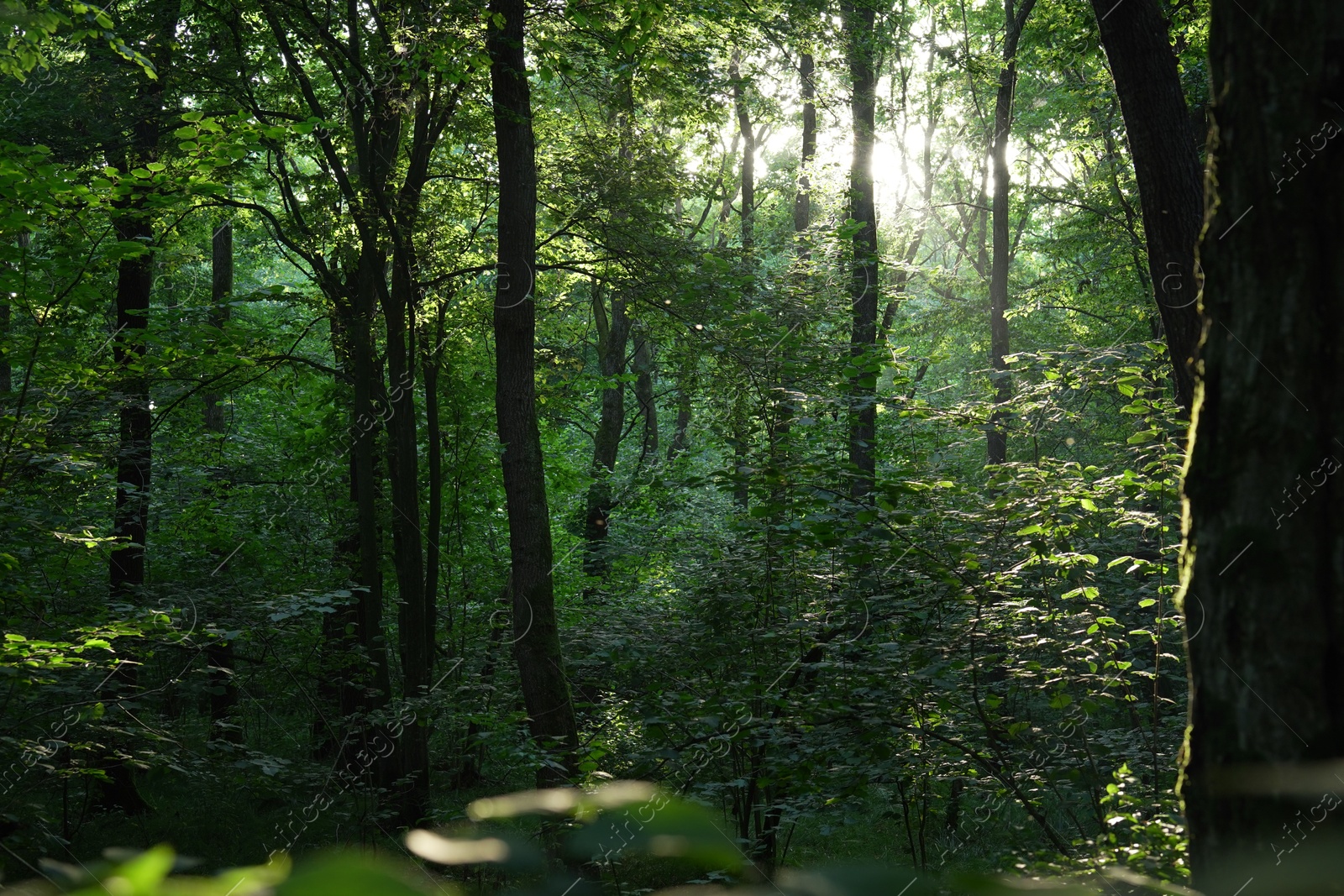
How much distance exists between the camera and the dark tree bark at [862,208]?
1014 cm

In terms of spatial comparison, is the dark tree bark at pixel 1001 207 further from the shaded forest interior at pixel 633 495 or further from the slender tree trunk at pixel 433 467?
the slender tree trunk at pixel 433 467

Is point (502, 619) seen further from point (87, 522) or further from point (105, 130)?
point (105, 130)

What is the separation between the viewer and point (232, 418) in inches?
695

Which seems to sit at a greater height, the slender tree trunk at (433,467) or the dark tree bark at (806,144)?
the dark tree bark at (806,144)

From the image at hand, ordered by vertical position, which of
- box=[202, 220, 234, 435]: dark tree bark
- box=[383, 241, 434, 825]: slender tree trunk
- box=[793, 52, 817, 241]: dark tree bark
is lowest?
box=[383, 241, 434, 825]: slender tree trunk

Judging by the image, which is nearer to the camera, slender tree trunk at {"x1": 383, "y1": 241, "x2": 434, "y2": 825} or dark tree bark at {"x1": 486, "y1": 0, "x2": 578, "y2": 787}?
dark tree bark at {"x1": 486, "y1": 0, "x2": 578, "y2": 787}

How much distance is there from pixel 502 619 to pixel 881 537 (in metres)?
6.11

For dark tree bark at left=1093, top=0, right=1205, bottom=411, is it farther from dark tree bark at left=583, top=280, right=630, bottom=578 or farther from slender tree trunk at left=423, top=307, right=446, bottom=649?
dark tree bark at left=583, top=280, right=630, bottom=578

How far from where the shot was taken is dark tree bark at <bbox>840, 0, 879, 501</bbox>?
10141 millimetres

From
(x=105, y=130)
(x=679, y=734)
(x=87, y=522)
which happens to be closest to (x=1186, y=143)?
(x=679, y=734)

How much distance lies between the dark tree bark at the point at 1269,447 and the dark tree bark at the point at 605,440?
13.1 metres

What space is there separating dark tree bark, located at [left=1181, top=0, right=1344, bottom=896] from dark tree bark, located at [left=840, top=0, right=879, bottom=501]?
5471 mm

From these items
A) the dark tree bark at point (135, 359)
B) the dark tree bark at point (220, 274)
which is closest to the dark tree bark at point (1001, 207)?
the dark tree bark at point (135, 359)

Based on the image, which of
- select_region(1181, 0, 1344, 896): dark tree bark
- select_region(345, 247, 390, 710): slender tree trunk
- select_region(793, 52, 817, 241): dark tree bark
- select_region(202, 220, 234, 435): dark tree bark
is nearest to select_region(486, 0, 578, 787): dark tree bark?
select_region(345, 247, 390, 710): slender tree trunk
